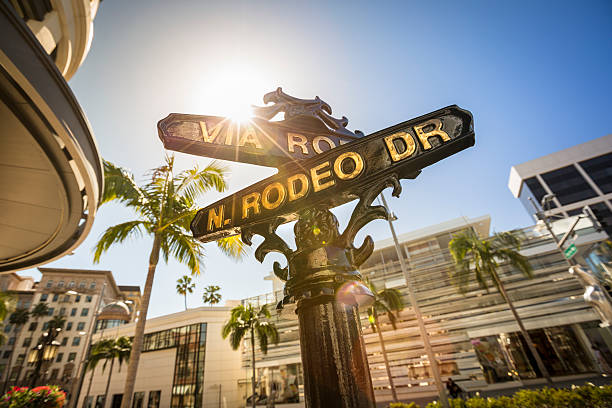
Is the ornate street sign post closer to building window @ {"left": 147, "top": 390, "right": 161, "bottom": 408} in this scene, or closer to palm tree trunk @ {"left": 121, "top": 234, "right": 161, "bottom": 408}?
palm tree trunk @ {"left": 121, "top": 234, "right": 161, "bottom": 408}

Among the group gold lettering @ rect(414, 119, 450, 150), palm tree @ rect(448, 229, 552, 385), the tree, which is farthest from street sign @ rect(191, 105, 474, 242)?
the tree

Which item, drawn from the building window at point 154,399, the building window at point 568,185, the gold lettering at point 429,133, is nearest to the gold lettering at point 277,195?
the gold lettering at point 429,133

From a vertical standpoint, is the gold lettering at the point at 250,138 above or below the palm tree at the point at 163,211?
below

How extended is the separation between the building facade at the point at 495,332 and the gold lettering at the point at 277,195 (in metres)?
22.5

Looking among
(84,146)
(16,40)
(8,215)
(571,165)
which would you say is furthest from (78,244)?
(571,165)

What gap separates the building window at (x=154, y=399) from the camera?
2945 cm

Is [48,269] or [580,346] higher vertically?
[48,269]

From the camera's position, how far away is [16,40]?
2.86 metres

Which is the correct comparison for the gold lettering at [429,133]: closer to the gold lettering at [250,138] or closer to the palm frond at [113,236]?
the gold lettering at [250,138]

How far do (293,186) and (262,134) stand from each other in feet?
2.47

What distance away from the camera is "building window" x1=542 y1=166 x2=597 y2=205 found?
53750mm

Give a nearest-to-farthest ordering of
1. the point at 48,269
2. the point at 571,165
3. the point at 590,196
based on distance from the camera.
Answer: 1. the point at 590,196
2. the point at 571,165
3. the point at 48,269

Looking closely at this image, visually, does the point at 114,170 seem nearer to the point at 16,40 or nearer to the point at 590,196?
the point at 16,40

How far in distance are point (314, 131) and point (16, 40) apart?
3.38 meters
